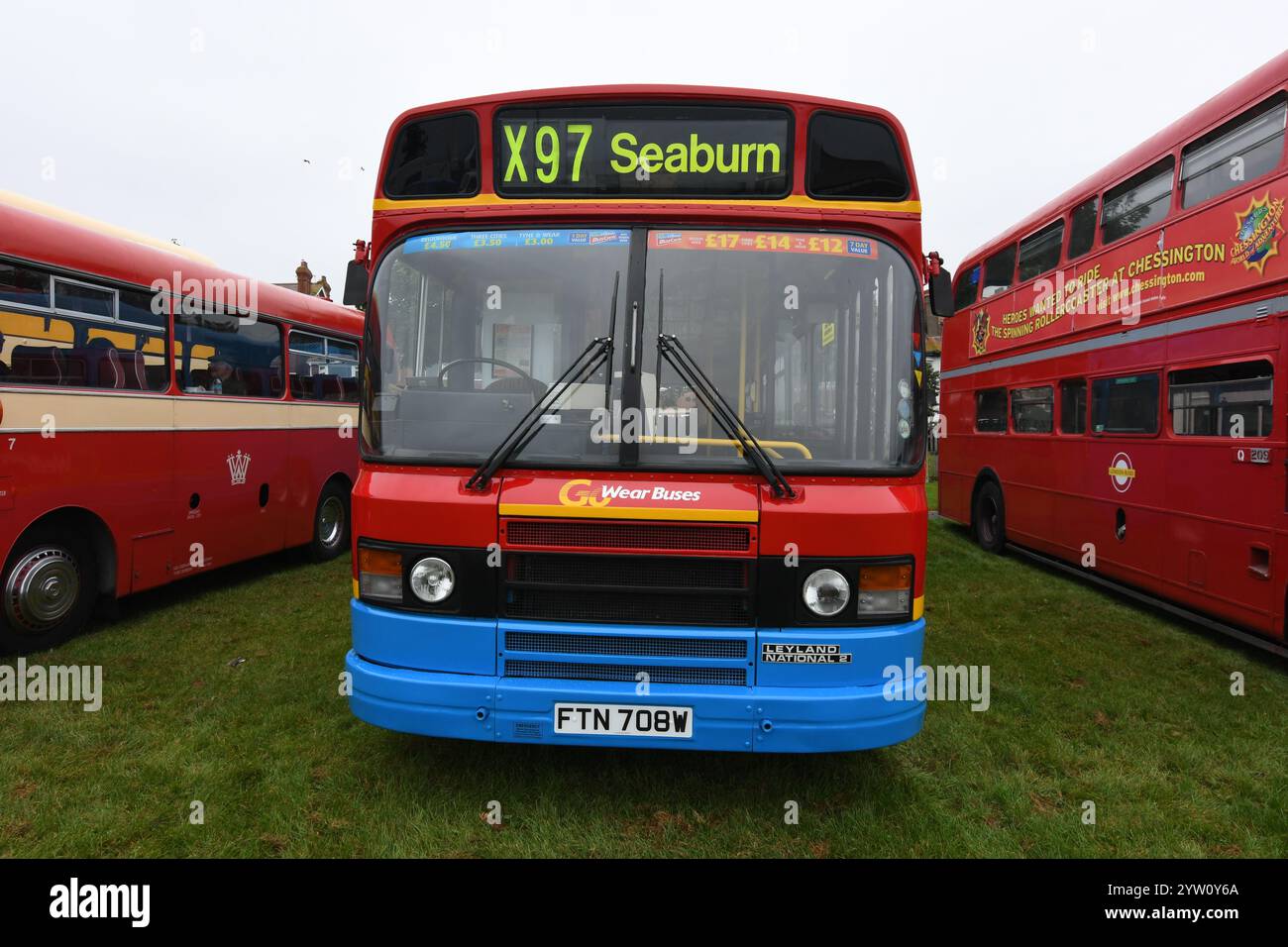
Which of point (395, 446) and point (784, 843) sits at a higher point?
point (395, 446)

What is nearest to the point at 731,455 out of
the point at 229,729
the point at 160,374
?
the point at 229,729

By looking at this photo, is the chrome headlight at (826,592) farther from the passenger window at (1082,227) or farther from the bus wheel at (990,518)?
the bus wheel at (990,518)

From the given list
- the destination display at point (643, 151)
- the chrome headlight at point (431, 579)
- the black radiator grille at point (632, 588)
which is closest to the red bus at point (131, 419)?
the chrome headlight at point (431, 579)

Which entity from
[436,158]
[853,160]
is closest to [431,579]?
[436,158]

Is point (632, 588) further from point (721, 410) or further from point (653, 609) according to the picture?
point (721, 410)

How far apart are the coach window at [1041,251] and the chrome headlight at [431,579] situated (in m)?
8.24

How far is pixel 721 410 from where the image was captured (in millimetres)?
3158

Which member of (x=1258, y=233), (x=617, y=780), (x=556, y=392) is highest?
(x=1258, y=233)

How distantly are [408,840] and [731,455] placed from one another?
207cm

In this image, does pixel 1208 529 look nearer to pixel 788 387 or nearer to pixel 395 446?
pixel 788 387

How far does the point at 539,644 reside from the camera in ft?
10.4

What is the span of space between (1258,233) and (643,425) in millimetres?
5281
